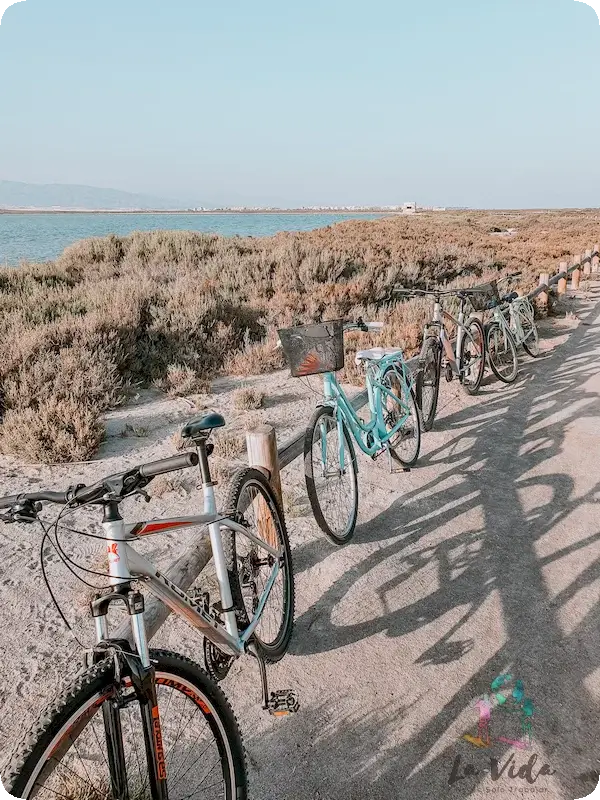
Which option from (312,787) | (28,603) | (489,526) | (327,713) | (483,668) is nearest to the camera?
(312,787)

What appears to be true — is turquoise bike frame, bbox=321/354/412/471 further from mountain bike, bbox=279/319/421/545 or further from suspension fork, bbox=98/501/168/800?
suspension fork, bbox=98/501/168/800

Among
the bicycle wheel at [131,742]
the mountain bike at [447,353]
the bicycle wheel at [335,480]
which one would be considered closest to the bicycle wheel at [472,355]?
the mountain bike at [447,353]

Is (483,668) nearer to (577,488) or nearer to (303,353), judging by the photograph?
(303,353)

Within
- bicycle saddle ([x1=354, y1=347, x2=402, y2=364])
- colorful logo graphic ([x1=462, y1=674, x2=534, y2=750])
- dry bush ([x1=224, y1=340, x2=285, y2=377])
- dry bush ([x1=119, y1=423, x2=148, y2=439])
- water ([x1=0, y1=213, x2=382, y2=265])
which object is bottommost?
colorful logo graphic ([x1=462, y1=674, x2=534, y2=750])

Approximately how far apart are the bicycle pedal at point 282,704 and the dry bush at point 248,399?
4520 mm

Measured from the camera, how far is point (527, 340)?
30.6 ft

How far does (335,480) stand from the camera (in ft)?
13.1

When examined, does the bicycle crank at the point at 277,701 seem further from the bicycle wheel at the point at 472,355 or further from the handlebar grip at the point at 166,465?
the bicycle wheel at the point at 472,355

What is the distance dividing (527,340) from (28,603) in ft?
27.2

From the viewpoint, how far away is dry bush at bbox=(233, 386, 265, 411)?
→ 684 cm

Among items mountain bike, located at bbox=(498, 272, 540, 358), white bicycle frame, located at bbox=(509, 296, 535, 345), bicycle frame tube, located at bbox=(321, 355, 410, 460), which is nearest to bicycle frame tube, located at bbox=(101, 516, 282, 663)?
bicycle frame tube, located at bbox=(321, 355, 410, 460)

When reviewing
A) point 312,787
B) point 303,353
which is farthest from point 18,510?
point 303,353

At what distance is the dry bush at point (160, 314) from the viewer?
6.37 metres

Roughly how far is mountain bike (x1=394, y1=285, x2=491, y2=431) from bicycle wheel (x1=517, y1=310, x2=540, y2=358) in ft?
6.84
